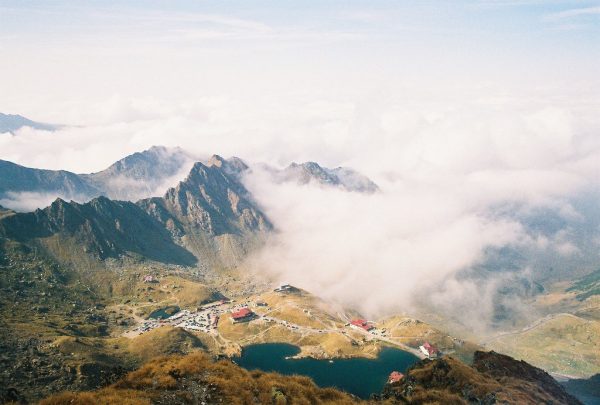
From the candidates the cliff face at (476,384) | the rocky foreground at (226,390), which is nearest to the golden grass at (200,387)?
the rocky foreground at (226,390)

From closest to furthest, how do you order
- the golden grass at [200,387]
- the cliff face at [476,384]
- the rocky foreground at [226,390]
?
the golden grass at [200,387] → the rocky foreground at [226,390] → the cliff face at [476,384]

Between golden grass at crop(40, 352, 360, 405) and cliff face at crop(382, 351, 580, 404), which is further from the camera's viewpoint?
cliff face at crop(382, 351, 580, 404)

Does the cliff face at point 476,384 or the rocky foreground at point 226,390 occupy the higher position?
the rocky foreground at point 226,390

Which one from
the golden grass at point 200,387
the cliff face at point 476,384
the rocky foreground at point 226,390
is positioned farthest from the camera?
the cliff face at point 476,384

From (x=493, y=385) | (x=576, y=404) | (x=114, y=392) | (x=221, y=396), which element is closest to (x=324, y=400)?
(x=221, y=396)

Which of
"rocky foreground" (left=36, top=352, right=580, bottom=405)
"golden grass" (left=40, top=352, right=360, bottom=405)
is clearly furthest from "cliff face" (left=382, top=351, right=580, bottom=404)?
"golden grass" (left=40, top=352, right=360, bottom=405)

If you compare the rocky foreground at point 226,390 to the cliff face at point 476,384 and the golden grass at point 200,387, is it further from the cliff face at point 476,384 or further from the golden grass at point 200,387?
the cliff face at point 476,384

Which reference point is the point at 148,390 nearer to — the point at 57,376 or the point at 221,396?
the point at 221,396

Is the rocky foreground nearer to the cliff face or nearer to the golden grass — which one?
the golden grass

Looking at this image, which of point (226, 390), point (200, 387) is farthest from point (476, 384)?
point (200, 387)

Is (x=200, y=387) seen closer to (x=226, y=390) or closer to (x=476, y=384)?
(x=226, y=390)
